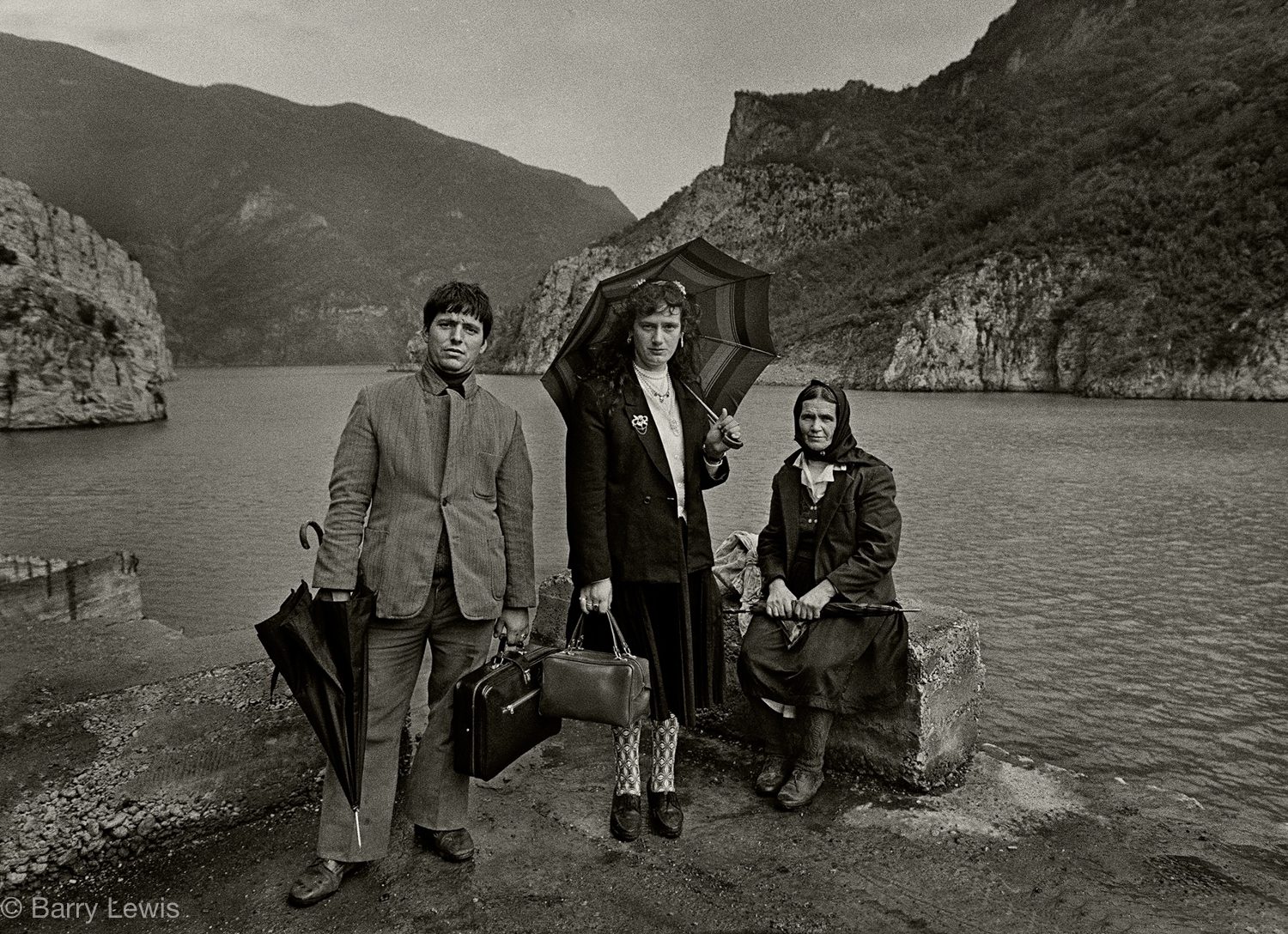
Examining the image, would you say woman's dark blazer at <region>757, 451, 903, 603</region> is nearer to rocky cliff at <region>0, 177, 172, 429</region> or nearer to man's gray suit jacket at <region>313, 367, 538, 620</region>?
man's gray suit jacket at <region>313, 367, 538, 620</region>

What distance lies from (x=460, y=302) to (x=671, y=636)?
1567mm

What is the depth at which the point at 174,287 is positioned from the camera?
642 ft

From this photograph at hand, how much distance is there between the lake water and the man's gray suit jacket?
18.2ft

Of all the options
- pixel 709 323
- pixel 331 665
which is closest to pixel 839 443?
pixel 709 323

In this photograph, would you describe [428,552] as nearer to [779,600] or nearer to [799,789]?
[779,600]

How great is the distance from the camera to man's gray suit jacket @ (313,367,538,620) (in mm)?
2688

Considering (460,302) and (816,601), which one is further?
(816,601)

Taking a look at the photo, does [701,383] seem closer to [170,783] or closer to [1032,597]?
[170,783]

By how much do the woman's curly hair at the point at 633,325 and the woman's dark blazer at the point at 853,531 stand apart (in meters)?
0.70

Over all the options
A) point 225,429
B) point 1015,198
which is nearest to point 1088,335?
point 1015,198

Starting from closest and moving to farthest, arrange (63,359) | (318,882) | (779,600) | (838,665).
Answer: (318,882), (838,665), (779,600), (63,359)

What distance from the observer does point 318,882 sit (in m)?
2.57

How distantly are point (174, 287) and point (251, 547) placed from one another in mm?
218151

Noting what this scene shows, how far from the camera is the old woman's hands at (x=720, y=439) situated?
3.14m
